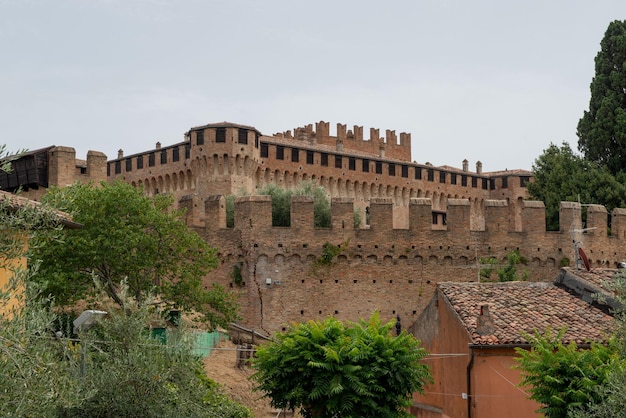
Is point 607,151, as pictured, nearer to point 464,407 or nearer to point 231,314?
point 231,314

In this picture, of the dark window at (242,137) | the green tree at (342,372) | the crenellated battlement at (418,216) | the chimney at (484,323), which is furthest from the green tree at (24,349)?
Result: the dark window at (242,137)

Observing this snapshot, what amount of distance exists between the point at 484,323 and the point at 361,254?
13244 millimetres

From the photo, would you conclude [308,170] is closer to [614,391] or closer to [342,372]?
[342,372]

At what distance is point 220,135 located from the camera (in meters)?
47.6

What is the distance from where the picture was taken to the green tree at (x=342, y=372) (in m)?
16.4

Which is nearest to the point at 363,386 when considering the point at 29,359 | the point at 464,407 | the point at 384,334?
the point at 384,334

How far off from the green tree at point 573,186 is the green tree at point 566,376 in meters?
22.1

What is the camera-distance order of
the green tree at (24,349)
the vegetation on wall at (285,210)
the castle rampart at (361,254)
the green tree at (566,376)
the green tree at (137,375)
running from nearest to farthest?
the green tree at (24,349) < the green tree at (137,375) < the green tree at (566,376) < the castle rampart at (361,254) < the vegetation on wall at (285,210)

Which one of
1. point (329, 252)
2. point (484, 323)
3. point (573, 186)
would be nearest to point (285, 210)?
point (329, 252)

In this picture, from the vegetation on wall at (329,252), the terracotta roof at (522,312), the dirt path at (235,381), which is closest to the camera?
the terracotta roof at (522,312)

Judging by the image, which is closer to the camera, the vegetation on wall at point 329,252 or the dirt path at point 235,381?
the dirt path at point 235,381

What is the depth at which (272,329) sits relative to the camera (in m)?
30.8

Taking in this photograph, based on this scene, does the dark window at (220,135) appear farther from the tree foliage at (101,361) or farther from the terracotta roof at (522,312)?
the tree foliage at (101,361)

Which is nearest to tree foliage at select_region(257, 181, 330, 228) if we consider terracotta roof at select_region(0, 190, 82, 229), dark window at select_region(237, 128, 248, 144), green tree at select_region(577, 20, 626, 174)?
dark window at select_region(237, 128, 248, 144)
